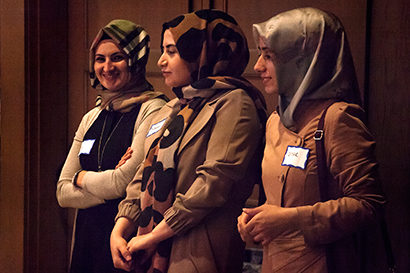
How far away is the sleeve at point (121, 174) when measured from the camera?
87.1 inches

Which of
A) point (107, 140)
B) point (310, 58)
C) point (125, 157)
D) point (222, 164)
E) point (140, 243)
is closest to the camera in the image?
point (310, 58)

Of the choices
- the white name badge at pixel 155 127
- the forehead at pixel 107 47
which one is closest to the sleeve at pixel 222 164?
the white name badge at pixel 155 127

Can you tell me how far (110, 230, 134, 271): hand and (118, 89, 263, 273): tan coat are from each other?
17 centimetres

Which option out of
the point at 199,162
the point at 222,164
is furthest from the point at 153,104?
the point at 222,164

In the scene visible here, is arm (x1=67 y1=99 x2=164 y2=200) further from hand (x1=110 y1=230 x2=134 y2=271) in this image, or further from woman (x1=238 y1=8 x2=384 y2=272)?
woman (x1=238 y1=8 x2=384 y2=272)

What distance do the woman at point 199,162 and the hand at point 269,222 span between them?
0.63 feet

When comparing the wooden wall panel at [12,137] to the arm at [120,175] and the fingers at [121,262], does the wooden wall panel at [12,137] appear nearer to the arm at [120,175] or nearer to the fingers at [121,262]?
the arm at [120,175]

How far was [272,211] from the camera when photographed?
160 cm

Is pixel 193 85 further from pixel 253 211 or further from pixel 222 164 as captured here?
pixel 253 211

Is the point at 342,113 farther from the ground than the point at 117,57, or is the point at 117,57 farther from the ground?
the point at 117,57

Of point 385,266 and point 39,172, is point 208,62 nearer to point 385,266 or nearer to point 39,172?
point 385,266

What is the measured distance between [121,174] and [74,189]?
0.93ft

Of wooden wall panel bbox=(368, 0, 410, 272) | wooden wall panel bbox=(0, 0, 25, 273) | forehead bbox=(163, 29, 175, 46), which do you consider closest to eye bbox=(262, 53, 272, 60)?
forehead bbox=(163, 29, 175, 46)

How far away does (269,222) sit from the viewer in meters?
1.60
